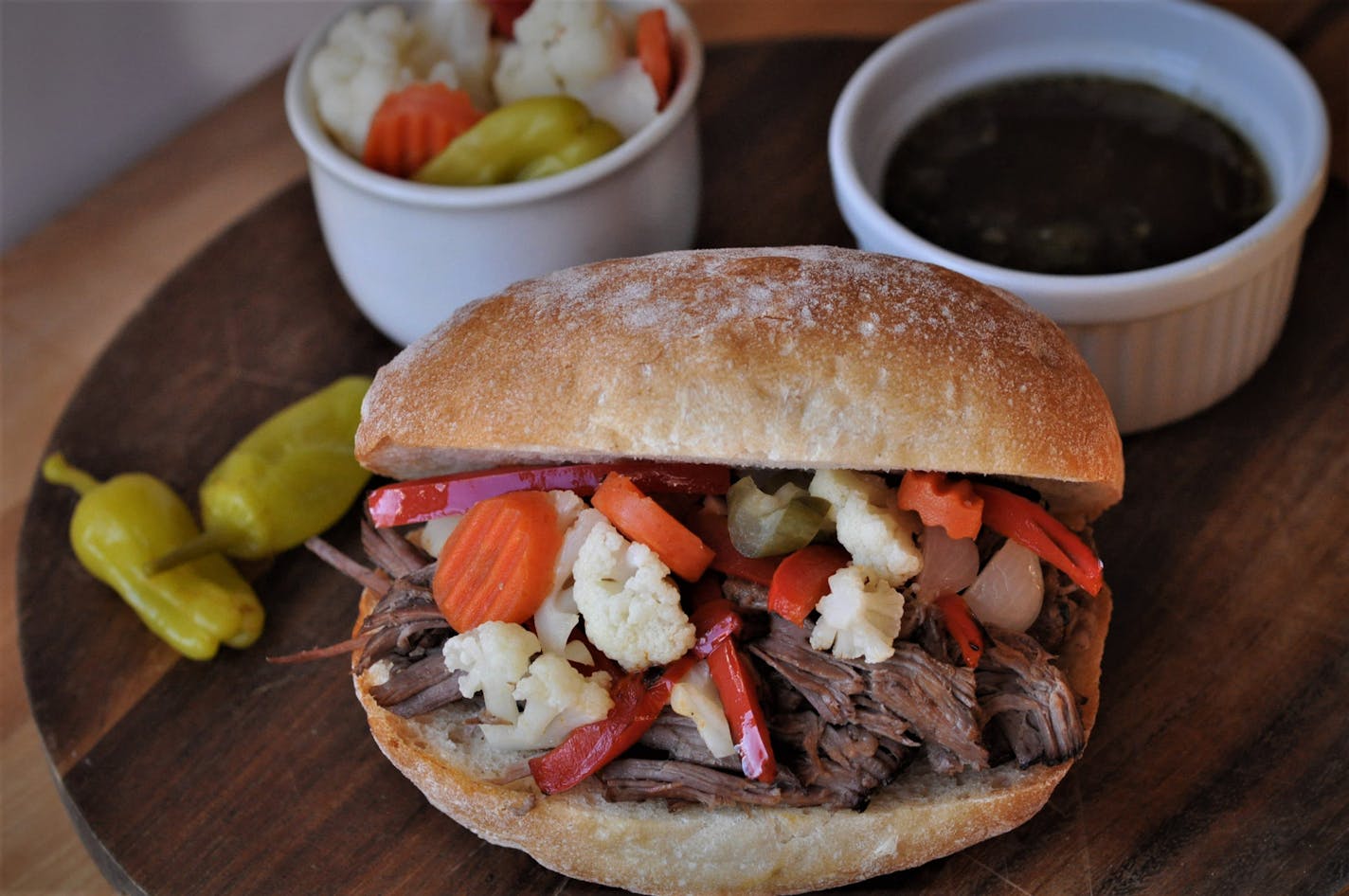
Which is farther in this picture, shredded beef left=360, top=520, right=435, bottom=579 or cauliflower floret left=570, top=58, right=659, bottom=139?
cauliflower floret left=570, top=58, right=659, bottom=139

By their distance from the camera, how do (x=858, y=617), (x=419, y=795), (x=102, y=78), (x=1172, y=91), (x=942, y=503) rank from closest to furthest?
(x=858, y=617)
(x=942, y=503)
(x=419, y=795)
(x=1172, y=91)
(x=102, y=78)

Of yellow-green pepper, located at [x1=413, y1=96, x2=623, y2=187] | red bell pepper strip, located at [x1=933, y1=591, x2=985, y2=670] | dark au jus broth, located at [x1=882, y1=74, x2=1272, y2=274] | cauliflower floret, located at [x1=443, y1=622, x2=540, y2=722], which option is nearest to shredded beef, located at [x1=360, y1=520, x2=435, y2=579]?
cauliflower floret, located at [x1=443, y1=622, x2=540, y2=722]

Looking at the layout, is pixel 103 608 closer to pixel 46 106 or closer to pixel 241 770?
pixel 241 770

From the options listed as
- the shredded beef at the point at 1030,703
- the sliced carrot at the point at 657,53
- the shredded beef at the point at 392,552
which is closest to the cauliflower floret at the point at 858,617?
the shredded beef at the point at 1030,703

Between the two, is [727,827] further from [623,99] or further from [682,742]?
[623,99]

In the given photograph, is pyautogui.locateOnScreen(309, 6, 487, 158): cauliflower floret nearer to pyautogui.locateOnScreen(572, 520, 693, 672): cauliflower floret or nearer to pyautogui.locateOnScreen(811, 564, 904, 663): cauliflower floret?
pyautogui.locateOnScreen(572, 520, 693, 672): cauliflower floret

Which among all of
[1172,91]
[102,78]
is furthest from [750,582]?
[102,78]

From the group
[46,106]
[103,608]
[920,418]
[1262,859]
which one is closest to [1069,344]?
[920,418]
